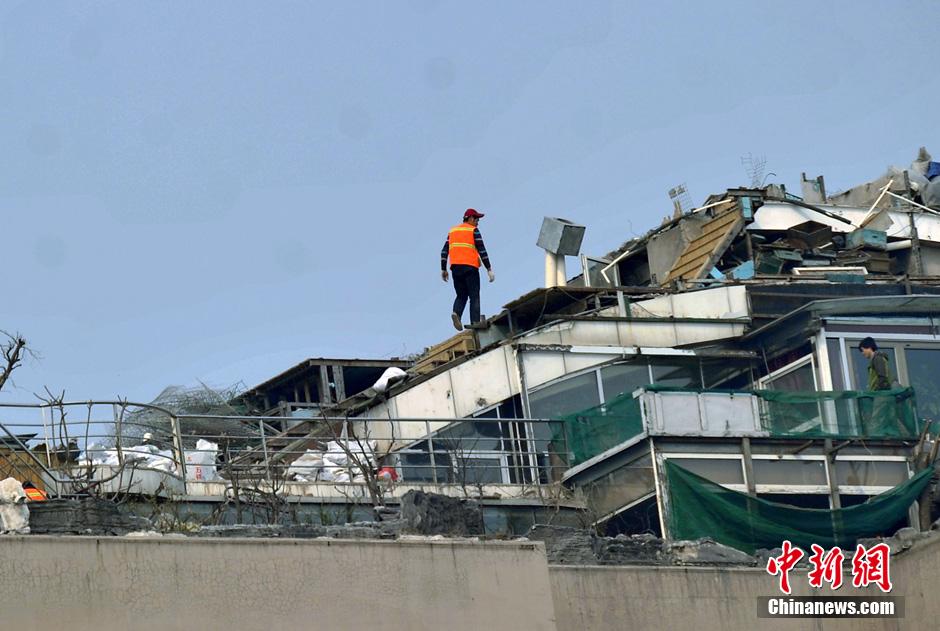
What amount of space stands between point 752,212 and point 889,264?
3.09 meters

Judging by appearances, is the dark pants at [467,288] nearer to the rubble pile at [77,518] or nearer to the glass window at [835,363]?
the glass window at [835,363]

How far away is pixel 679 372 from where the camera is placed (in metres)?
28.8

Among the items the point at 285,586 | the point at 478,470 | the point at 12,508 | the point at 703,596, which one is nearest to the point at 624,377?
the point at 478,470

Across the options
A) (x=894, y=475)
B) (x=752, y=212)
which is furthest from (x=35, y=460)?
(x=752, y=212)

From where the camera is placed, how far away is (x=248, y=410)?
3178cm

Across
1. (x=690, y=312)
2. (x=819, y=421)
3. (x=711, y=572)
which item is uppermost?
(x=690, y=312)

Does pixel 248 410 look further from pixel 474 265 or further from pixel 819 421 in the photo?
pixel 819 421

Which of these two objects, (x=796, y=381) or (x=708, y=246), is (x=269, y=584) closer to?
(x=796, y=381)

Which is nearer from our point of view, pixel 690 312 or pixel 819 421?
pixel 819 421

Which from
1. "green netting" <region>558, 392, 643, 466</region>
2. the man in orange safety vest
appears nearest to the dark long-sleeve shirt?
the man in orange safety vest

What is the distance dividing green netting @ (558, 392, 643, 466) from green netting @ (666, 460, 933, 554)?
2.68 ft

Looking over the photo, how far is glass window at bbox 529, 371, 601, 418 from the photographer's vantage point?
91.5 ft

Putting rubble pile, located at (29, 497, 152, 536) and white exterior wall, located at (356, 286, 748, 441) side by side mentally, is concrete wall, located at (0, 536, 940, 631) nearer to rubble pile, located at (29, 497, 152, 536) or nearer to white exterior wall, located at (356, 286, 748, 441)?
rubble pile, located at (29, 497, 152, 536)

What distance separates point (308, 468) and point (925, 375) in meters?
8.90
